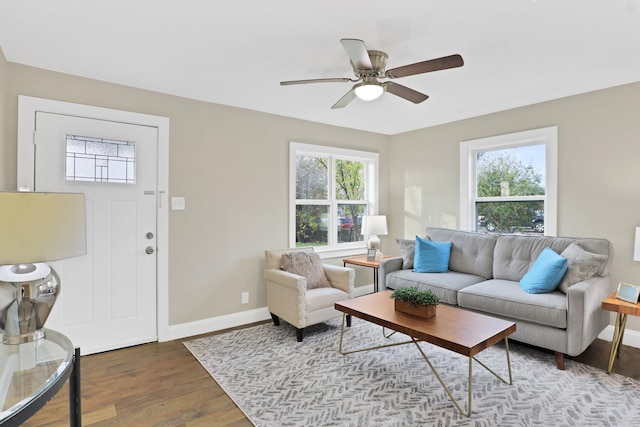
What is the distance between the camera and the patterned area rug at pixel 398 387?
210 centimetres

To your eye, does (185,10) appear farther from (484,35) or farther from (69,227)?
(484,35)

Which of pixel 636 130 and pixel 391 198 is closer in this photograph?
pixel 636 130

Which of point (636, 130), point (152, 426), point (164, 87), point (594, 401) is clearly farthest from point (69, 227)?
point (636, 130)

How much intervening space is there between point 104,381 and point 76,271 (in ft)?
3.15

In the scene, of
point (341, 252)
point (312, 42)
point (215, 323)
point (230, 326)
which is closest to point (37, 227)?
point (312, 42)

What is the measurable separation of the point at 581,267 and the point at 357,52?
8.36 feet

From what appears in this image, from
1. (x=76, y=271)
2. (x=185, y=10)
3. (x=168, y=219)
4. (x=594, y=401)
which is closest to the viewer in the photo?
(x=185, y=10)

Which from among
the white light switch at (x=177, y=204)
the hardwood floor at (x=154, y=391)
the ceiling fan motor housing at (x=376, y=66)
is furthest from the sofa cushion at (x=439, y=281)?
the white light switch at (x=177, y=204)

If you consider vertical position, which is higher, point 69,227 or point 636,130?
point 636,130

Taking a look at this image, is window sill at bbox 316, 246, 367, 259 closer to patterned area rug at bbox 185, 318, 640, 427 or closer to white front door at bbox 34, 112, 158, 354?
patterned area rug at bbox 185, 318, 640, 427

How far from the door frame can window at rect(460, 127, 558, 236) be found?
11.4 ft

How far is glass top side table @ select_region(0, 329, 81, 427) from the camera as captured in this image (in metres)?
1.06

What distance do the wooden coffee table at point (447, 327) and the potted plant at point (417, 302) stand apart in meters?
0.04

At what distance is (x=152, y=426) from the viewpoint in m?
2.04
